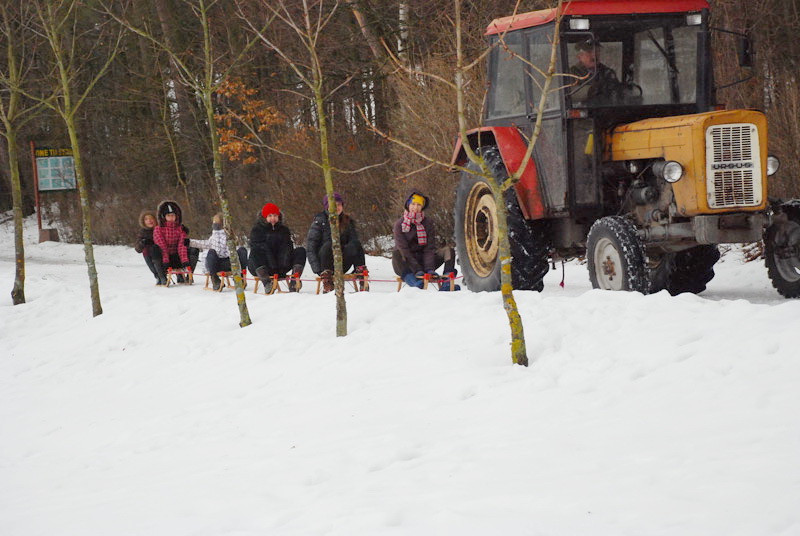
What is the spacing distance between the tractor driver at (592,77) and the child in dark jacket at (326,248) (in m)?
3.43

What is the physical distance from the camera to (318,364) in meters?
7.12

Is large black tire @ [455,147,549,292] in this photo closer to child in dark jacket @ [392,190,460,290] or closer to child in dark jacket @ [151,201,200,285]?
child in dark jacket @ [392,190,460,290]

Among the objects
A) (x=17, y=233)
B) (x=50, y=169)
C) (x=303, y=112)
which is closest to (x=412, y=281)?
(x=17, y=233)

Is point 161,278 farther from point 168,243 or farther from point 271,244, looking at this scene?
point 271,244

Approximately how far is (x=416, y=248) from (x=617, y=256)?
3343 mm

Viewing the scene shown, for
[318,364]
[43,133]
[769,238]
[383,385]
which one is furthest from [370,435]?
[43,133]

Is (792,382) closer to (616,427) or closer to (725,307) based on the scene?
(616,427)

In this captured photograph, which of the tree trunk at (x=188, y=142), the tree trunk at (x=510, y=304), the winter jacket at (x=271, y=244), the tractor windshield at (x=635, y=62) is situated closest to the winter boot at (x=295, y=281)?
the winter jacket at (x=271, y=244)

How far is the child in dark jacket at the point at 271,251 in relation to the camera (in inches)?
429

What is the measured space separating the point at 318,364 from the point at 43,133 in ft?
98.2

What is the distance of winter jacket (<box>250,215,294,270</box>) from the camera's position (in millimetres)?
10914

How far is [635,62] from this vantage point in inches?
293

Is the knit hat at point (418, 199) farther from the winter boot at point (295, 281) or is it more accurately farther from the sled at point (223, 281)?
the sled at point (223, 281)

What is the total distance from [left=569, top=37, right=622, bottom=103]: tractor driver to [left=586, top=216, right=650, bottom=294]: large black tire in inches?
39.3
